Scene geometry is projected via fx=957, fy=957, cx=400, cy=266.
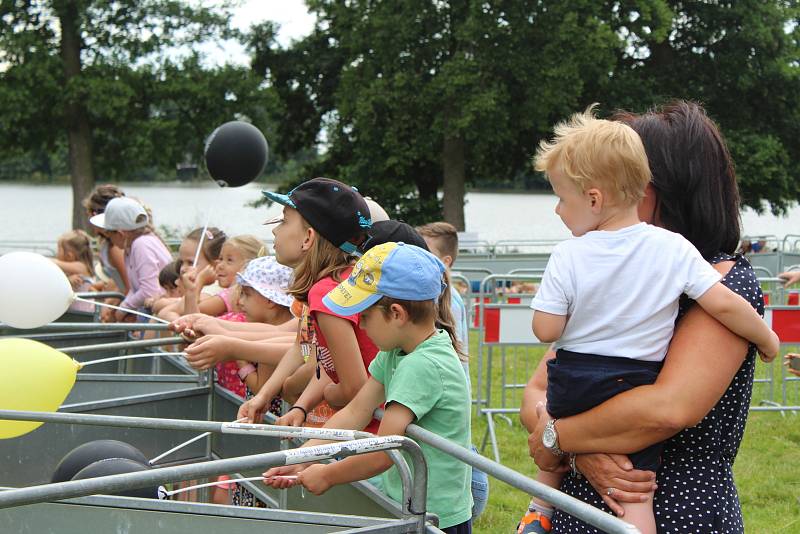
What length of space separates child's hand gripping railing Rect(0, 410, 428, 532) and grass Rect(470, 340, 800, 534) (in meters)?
3.16

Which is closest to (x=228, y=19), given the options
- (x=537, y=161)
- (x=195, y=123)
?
(x=195, y=123)

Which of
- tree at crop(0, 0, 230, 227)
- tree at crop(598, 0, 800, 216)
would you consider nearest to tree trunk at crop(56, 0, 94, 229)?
tree at crop(0, 0, 230, 227)

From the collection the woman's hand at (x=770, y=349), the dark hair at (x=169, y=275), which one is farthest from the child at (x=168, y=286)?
the woman's hand at (x=770, y=349)

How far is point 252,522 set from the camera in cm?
229

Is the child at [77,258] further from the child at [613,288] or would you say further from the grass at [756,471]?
the child at [613,288]

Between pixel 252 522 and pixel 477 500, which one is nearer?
pixel 252 522

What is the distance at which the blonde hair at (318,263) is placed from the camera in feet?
11.4

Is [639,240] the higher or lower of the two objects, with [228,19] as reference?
lower

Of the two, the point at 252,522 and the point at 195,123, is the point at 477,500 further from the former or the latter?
the point at 195,123

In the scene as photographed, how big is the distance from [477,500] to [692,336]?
5.13ft

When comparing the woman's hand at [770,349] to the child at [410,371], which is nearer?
the woman's hand at [770,349]

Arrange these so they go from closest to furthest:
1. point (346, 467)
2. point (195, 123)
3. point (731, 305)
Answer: point (731, 305)
point (346, 467)
point (195, 123)

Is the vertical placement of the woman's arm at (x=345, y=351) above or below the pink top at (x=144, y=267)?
above

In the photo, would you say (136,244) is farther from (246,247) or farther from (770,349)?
(770,349)
